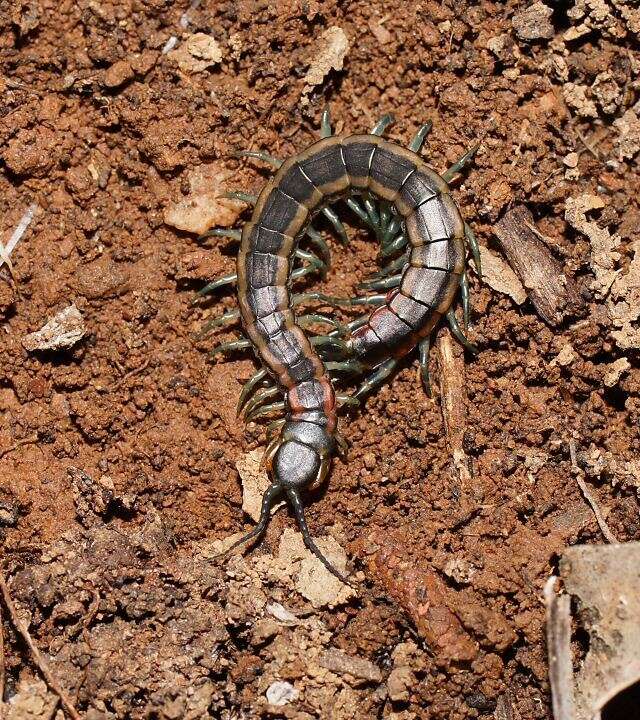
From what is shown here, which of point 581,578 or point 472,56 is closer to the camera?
point 581,578

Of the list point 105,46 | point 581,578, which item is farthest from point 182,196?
point 581,578

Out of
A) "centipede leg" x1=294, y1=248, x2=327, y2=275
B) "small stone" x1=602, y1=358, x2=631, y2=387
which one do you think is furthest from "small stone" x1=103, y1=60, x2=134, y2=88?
"small stone" x1=602, y1=358, x2=631, y2=387

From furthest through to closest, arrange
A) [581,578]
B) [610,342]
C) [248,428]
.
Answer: [248,428]
[610,342]
[581,578]

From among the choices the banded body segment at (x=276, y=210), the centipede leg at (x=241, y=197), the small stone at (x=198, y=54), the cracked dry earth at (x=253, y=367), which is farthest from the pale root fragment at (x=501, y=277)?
the small stone at (x=198, y=54)

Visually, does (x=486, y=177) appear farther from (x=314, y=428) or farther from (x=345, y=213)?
(x=314, y=428)

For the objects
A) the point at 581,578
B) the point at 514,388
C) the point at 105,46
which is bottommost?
the point at 581,578

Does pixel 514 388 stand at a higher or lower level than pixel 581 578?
higher

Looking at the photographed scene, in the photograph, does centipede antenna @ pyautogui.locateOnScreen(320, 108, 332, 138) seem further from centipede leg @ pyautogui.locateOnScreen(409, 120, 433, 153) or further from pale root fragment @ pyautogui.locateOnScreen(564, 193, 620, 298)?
pale root fragment @ pyautogui.locateOnScreen(564, 193, 620, 298)
